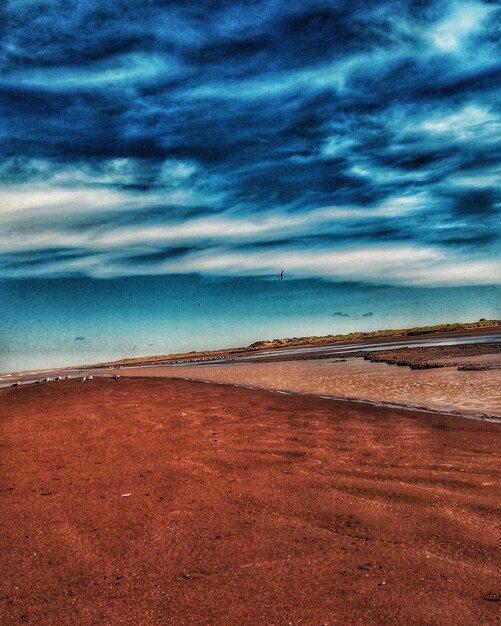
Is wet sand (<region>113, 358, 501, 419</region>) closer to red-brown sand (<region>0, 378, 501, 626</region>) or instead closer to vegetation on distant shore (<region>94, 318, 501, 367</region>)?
red-brown sand (<region>0, 378, 501, 626</region>)

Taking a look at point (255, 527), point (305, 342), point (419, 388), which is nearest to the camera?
point (255, 527)

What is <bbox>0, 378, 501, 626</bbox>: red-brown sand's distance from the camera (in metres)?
3.71

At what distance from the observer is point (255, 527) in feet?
17.3

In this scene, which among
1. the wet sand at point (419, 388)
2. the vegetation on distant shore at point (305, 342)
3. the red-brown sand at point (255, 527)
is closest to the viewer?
the red-brown sand at point (255, 527)

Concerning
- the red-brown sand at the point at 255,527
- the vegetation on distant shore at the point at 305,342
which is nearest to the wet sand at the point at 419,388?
the red-brown sand at the point at 255,527

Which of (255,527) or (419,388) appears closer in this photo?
(255,527)

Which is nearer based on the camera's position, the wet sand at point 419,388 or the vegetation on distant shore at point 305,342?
the wet sand at point 419,388

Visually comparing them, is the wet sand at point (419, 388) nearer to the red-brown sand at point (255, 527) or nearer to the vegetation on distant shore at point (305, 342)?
the red-brown sand at point (255, 527)

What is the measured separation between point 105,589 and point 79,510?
2.18 m

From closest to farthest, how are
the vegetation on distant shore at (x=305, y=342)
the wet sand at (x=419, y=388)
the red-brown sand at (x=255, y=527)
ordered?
the red-brown sand at (x=255, y=527) < the wet sand at (x=419, y=388) < the vegetation on distant shore at (x=305, y=342)

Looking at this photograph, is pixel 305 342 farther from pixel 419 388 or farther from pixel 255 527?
pixel 255 527

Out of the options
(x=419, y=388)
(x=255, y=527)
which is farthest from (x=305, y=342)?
(x=255, y=527)

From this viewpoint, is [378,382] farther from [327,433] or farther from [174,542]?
[174,542]

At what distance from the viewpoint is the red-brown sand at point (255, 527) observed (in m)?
3.71
